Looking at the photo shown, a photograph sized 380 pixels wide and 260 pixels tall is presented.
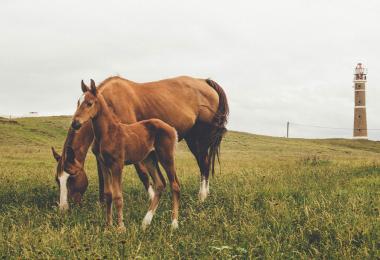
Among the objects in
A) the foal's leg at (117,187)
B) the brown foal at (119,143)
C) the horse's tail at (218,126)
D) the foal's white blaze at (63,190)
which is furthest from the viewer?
the horse's tail at (218,126)

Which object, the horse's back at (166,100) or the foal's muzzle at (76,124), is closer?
the foal's muzzle at (76,124)

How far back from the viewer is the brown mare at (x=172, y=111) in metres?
7.77

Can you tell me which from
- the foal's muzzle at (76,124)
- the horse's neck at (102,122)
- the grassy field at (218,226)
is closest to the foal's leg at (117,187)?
the grassy field at (218,226)

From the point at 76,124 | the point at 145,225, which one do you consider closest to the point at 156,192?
the point at 145,225

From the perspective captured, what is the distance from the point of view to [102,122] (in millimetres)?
6281

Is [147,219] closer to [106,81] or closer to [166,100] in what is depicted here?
[106,81]

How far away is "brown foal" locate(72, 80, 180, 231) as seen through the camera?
6.09 meters

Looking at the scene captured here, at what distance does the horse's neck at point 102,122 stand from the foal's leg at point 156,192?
4.64 ft

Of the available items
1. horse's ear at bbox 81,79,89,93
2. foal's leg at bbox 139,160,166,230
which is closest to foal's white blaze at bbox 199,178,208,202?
foal's leg at bbox 139,160,166,230

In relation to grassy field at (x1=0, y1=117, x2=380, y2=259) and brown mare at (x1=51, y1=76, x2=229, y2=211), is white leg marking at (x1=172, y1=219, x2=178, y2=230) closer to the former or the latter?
grassy field at (x1=0, y1=117, x2=380, y2=259)

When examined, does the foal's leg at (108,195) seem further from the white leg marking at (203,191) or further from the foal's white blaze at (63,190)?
the white leg marking at (203,191)

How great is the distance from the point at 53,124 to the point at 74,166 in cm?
4956

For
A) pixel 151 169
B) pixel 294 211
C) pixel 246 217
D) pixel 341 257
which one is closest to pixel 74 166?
pixel 151 169

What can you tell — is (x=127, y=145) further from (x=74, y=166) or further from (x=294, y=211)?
(x=294, y=211)
